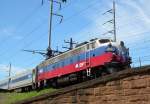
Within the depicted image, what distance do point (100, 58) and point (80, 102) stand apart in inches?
577

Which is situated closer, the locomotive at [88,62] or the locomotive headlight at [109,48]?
the locomotive at [88,62]

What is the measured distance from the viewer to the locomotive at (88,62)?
2494 centimetres

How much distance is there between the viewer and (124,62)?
25531 mm

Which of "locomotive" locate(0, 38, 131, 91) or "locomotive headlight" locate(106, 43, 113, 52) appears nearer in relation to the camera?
"locomotive" locate(0, 38, 131, 91)

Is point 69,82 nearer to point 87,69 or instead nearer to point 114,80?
point 87,69

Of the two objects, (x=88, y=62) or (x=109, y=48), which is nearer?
(x=109, y=48)

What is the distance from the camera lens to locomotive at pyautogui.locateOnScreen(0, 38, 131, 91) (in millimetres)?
24939

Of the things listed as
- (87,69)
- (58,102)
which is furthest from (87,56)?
(58,102)

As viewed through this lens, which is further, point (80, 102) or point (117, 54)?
point (117, 54)

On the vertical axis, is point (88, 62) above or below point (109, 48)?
below

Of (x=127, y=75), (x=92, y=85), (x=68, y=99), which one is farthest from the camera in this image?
(x=68, y=99)

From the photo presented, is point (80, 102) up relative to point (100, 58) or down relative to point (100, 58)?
down

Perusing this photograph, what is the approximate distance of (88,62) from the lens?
2634 centimetres

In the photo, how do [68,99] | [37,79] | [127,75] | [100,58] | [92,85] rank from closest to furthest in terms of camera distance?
[127,75] → [92,85] → [68,99] → [100,58] → [37,79]
